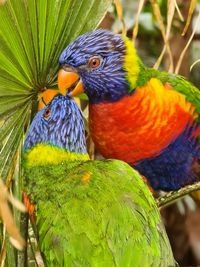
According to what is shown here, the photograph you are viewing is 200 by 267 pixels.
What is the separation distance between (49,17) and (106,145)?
0.64 m

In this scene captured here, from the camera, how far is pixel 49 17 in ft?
6.29

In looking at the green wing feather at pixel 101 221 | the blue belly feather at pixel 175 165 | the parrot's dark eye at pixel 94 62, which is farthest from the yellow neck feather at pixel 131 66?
the green wing feather at pixel 101 221

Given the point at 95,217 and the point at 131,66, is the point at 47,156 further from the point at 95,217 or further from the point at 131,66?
the point at 131,66

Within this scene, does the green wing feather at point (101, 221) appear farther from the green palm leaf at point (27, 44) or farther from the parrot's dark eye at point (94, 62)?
the parrot's dark eye at point (94, 62)

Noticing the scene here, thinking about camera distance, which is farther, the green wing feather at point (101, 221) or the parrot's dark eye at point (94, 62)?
the parrot's dark eye at point (94, 62)

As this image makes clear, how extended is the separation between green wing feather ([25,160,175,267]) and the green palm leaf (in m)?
0.25

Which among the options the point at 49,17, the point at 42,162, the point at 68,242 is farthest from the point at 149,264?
the point at 49,17

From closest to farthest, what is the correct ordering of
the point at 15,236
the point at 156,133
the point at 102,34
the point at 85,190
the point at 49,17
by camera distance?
1. the point at 15,236
2. the point at 85,190
3. the point at 49,17
4. the point at 102,34
5. the point at 156,133

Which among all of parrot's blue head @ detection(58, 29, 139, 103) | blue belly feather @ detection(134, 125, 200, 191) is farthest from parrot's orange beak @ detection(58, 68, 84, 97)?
blue belly feather @ detection(134, 125, 200, 191)

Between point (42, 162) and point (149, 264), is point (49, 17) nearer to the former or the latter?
point (42, 162)

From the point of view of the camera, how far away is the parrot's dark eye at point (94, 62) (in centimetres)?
227

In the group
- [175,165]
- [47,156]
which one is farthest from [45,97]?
[175,165]

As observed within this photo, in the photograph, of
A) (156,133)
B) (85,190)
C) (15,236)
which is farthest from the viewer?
(156,133)

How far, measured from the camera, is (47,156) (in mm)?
2033
